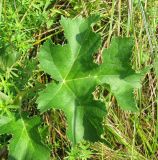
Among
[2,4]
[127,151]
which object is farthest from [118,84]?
[2,4]

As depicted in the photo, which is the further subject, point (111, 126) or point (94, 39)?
point (111, 126)

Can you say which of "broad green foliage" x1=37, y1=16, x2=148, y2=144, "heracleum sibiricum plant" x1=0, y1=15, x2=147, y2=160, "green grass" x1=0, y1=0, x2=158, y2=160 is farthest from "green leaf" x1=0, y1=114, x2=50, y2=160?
"green grass" x1=0, y1=0, x2=158, y2=160

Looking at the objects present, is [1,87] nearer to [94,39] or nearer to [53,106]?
[53,106]

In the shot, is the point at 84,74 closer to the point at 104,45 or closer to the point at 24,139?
the point at 24,139

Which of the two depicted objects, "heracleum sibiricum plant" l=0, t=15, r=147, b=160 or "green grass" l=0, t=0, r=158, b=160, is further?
"green grass" l=0, t=0, r=158, b=160

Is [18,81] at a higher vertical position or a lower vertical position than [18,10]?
lower

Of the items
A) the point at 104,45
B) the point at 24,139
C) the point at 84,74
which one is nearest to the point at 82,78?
the point at 84,74

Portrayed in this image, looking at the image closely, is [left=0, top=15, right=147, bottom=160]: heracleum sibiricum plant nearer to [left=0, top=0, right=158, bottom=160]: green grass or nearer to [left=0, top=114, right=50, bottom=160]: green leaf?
[left=0, top=114, right=50, bottom=160]: green leaf
